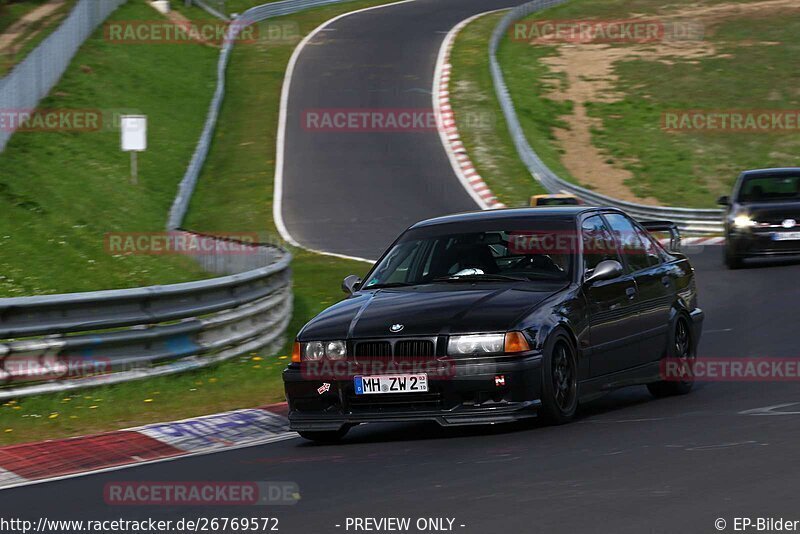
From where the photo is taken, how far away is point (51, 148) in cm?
2914

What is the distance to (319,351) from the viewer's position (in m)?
9.09

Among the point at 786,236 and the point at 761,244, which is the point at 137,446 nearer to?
the point at 761,244

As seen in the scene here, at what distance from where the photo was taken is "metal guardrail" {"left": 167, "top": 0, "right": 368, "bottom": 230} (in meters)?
29.4

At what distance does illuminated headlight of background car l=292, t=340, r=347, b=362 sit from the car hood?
0.15 ft

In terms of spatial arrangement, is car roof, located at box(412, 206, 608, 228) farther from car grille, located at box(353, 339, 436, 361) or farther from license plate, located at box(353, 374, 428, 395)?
license plate, located at box(353, 374, 428, 395)

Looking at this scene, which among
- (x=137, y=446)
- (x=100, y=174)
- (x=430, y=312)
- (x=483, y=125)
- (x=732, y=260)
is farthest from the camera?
(x=483, y=125)

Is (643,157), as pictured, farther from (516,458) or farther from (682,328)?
(516,458)

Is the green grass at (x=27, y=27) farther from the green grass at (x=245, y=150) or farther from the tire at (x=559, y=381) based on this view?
the tire at (x=559, y=381)

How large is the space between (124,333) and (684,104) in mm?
33843

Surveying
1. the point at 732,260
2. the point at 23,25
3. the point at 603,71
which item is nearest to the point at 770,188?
the point at 732,260

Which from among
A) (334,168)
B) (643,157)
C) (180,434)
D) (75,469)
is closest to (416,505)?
(75,469)

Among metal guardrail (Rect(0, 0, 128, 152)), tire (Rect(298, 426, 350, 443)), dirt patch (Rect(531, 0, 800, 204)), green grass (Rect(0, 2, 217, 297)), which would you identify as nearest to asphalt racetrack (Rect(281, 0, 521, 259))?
green grass (Rect(0, 2, 217, 297))

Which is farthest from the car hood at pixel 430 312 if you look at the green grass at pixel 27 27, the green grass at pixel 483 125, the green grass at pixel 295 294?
the green grass at pixel 27 27

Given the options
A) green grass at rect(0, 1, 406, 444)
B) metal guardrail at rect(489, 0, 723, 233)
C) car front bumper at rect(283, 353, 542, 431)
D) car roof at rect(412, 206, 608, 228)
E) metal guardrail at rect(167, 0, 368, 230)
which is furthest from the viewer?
metal guardrail at rect(489, 0, 723, 233)
